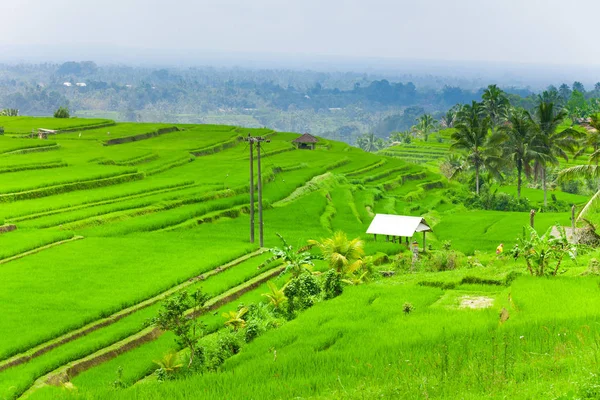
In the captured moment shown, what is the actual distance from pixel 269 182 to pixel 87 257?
71.5 feet

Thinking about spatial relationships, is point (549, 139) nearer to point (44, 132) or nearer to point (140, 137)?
point (140, 137)

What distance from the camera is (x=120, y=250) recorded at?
2417 centimetres

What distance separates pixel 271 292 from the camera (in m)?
17.8

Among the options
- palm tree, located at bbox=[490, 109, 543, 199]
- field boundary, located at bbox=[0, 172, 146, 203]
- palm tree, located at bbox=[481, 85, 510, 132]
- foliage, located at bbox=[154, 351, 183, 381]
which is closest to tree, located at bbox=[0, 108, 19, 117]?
palm tree, located at bbox=[481, 85, 510, 132]

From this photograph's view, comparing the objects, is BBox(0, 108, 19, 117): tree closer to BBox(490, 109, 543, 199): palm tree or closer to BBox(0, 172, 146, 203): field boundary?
BBox(0, 172, 146, 203): field boundary

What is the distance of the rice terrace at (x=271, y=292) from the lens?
10.4m

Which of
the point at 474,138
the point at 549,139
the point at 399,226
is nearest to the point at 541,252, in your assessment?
the point at 399,226

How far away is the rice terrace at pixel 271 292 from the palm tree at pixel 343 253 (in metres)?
0.04

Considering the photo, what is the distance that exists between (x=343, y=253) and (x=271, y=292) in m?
2.70

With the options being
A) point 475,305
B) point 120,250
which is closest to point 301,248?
point 120,250

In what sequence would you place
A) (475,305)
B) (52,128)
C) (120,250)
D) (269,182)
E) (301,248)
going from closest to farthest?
(475,305) < (120,250) < (301,248) < (269,182) < (52,128)

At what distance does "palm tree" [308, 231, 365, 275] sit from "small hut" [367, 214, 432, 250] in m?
9.80

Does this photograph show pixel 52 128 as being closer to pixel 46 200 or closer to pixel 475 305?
pixel 46 200

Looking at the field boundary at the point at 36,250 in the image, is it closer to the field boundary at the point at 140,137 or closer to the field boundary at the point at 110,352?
the field boundary at the point at 110,352
